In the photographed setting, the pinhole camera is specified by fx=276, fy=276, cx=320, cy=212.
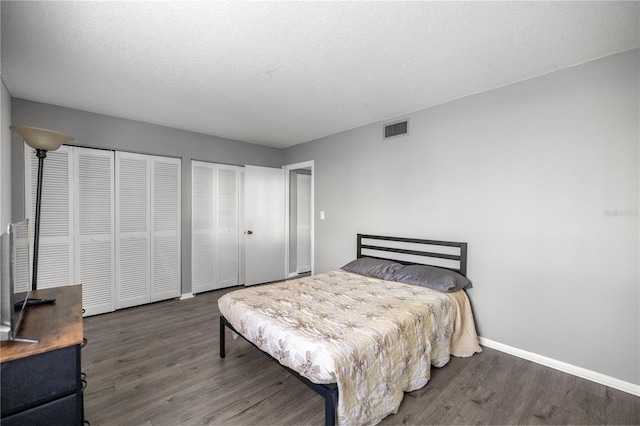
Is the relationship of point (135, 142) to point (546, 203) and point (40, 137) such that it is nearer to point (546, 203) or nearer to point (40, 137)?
point (40, 137)

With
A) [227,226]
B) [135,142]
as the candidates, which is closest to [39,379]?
[135,142]

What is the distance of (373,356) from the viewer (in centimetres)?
173

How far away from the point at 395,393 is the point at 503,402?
0.80 meters

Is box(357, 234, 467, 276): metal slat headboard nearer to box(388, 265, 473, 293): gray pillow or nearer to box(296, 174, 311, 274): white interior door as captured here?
box(388, 265, 473, 293): gray pillow

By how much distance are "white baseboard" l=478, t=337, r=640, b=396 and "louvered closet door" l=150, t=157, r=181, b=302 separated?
→ 13.2ft

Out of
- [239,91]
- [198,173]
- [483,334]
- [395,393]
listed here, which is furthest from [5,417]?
[198,173]

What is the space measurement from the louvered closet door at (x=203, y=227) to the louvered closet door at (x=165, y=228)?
0.72ft

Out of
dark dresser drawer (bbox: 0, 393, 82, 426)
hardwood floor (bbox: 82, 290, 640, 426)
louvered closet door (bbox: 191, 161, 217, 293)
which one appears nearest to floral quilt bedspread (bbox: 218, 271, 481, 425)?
hardwood floor (bbox: 82, 290, 640, 426)

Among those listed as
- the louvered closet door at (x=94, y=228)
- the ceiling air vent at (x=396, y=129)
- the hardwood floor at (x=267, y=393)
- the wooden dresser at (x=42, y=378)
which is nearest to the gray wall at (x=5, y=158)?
the louvered closet door at (x=94, y=228)

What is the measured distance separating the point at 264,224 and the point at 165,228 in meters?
1.58

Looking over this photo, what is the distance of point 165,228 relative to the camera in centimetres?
400

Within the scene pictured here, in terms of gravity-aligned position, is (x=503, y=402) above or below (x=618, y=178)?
below

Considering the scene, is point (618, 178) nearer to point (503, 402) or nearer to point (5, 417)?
point (503, 402)

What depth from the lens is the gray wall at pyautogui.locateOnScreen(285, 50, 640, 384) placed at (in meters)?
2.09
